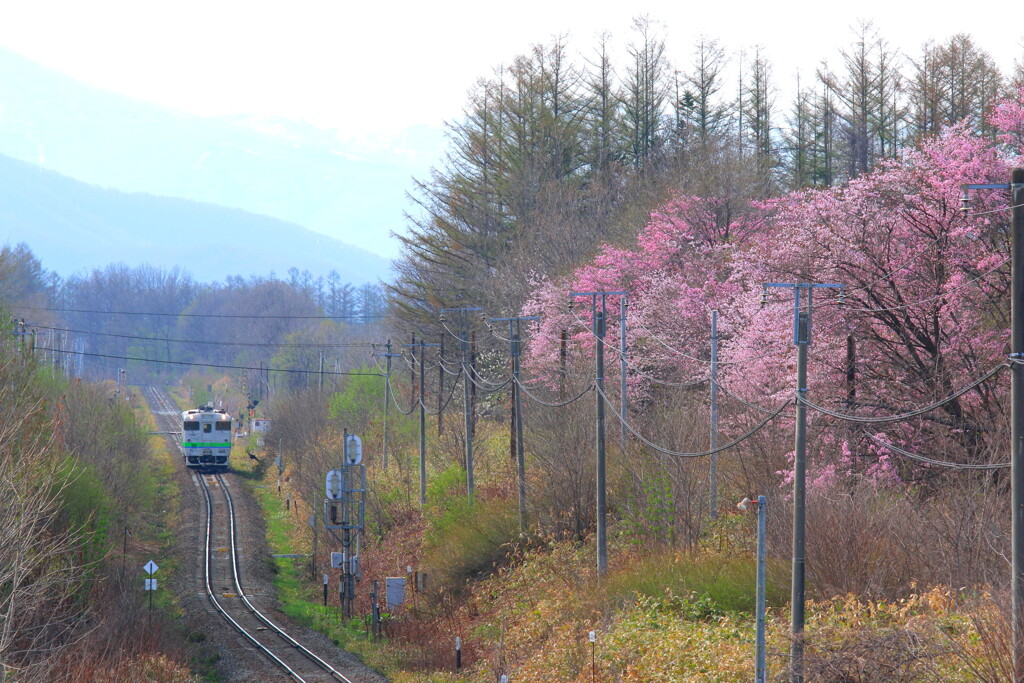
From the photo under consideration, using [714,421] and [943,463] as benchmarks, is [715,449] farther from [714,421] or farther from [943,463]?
[943,463]

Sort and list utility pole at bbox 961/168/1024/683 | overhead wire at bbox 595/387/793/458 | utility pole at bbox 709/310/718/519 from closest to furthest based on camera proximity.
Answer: utility pole at bbox 961/168/1024/683
overhead wire at bbox 595/387/793/458
utility pole at bbox 709/310/718/519

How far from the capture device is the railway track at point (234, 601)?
24.9 meters

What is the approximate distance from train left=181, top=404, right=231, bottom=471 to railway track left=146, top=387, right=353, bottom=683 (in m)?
2.01

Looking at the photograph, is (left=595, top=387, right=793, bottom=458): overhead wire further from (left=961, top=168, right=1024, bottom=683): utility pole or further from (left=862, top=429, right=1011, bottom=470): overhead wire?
(left=961, top=168, right=1024, bottom=683): utility pole

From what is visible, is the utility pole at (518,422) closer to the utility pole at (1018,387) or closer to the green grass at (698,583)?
the green grass at (698,583)

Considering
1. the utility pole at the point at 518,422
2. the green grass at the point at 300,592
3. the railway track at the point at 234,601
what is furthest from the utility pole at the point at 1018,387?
the green grass at the point at 300,592

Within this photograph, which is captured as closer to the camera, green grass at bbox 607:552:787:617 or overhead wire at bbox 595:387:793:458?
overhead wire at bbox 595:387:793:458

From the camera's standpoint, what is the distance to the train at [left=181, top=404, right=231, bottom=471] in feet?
201

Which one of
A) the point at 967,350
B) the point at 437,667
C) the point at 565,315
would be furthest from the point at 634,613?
the point at 565,315

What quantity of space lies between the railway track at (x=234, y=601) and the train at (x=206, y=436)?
2.01 m

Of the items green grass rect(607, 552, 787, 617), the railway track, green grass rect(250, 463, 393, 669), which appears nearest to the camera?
green grass rect(607, 552, 787, 617)

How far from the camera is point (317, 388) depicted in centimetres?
6725

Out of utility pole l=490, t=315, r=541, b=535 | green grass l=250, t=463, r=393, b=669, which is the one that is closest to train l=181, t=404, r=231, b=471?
green grass l=250, t=463, r=393, b=669

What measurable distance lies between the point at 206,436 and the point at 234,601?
29546mm
